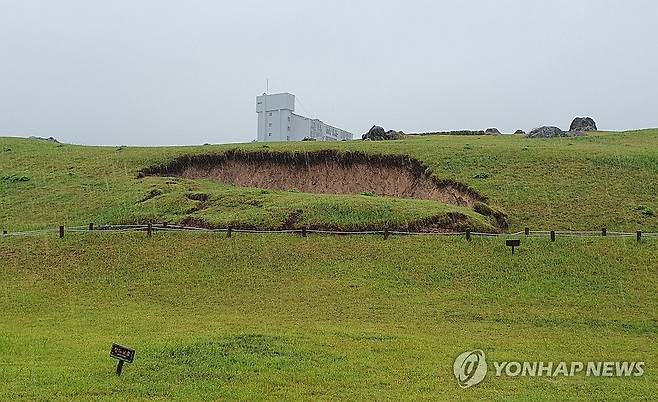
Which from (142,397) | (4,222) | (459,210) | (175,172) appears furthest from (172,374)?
(175,172)

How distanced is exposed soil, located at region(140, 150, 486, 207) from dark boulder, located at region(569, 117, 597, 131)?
1063 inches

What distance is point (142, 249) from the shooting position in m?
21.2

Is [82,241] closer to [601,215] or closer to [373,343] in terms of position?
[373,343]

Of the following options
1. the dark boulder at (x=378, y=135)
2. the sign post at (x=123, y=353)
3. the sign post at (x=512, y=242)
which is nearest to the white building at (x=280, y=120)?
the dark boulder at (x=378, y=135)

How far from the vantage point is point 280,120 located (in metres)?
63.9

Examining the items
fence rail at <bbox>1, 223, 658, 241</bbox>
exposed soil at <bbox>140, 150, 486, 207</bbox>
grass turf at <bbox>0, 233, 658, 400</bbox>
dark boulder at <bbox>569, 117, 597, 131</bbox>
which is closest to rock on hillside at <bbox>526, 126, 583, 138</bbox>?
dark boulder at <bbox>569, 117, 597, 131</bbox>

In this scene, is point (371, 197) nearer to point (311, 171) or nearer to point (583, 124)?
point (311, 171)

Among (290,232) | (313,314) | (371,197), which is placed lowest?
(313,314)

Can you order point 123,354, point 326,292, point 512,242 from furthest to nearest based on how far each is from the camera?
point 512,242 → point 326,292 → point 123,354

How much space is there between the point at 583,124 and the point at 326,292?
145 ft

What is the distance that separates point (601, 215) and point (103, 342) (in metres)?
20.7

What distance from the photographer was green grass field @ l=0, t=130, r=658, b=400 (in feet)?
32.8

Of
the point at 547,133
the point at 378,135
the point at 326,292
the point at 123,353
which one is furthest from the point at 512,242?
the point at 547,133

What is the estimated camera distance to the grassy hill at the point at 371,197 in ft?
80.0
